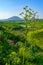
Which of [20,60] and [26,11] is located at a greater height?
[26,11]

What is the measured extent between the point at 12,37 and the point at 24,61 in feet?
33.4

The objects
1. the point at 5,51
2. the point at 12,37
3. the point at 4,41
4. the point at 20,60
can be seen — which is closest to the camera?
the point at 20,60

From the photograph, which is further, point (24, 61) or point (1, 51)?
point (1, 51)

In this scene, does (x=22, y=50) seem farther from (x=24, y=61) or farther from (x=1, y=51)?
(x=1, y=51)

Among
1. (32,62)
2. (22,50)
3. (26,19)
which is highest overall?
(26,19)

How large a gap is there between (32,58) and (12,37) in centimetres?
940

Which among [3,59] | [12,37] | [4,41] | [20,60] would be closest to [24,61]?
Answer: [20,60]

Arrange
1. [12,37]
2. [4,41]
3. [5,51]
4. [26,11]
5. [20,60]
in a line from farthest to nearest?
[12,37]
[4,41]
[5,51]
[20,60]
[26,11]

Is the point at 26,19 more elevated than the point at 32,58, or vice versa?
the point at 26,19

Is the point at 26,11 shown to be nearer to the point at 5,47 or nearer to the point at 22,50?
the point at 22,50

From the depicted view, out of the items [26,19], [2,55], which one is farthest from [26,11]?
[2,55]

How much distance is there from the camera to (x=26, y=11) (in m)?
18.4

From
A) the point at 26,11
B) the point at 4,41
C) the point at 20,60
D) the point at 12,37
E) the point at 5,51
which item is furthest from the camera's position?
the point at 12,37

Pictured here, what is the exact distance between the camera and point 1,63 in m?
20.2
